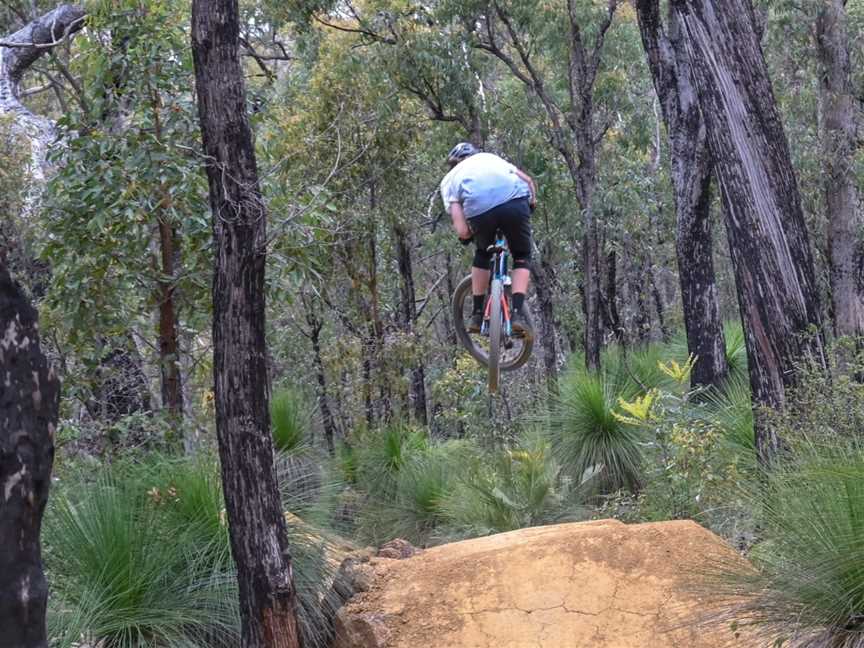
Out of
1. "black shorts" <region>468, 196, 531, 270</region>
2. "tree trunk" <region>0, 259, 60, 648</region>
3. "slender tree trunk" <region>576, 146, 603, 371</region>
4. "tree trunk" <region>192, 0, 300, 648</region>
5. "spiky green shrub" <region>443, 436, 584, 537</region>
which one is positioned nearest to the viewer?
"tree trunk" <region>0, 259, 60, 648</region>

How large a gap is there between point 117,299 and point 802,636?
256 inches

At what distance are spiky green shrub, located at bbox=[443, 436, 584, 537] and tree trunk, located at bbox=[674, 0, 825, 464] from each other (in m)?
2.94

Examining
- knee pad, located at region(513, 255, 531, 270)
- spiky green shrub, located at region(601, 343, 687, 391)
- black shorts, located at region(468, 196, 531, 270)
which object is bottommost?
spiky green shrub, located at region(601, 343, 687, 391)

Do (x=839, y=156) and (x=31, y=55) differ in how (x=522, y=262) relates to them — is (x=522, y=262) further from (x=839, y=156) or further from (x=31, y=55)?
(x=839, y=156)

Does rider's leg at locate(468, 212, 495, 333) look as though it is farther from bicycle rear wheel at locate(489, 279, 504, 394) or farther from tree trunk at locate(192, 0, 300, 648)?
tree trunk at locate(192, 0, 300, 648)

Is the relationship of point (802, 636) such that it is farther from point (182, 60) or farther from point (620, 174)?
point (620, 174)

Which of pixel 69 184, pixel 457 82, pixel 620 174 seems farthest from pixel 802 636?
pixel 620 174

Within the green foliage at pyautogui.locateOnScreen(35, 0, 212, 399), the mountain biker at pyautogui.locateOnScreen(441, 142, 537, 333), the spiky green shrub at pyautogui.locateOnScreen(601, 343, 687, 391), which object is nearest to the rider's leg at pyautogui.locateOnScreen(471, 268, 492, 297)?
the mountain biker at pyautogui.locateOnScreen(441, 142, 537, 333)

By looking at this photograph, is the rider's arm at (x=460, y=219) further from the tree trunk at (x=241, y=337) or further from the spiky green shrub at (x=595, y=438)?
the spiky green shrub at (x=595, y=438)

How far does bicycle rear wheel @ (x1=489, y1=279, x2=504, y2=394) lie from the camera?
7500 millimetres

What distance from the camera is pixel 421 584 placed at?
7.12 meters

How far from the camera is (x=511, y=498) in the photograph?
9.99 meters

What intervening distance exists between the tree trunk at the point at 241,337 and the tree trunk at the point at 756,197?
3.30 metres

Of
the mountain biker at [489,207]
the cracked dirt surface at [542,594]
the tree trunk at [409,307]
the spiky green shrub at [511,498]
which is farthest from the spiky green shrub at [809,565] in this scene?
the tree trunk at [409,307]
